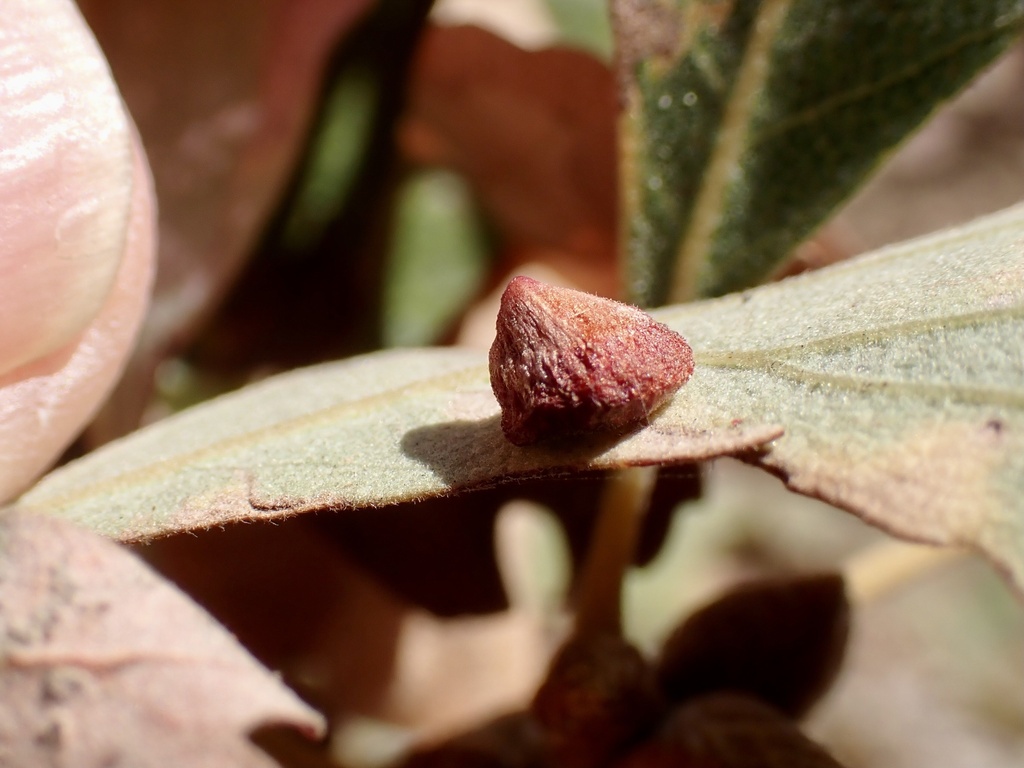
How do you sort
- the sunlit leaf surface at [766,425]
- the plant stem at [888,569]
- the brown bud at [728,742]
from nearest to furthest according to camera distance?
the sunlit leaf surface at [766,425], the brown bud at [728,742], the plant stem at [888,569]

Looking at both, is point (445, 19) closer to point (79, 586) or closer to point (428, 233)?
point (428, 233)

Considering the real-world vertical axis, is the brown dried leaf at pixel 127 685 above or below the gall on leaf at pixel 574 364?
below

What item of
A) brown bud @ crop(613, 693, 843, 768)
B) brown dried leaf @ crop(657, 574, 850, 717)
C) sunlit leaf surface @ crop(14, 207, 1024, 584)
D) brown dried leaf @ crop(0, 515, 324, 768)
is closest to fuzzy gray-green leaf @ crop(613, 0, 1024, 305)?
sunlit leaf surface @ crop(14, 207, 1024, 584)

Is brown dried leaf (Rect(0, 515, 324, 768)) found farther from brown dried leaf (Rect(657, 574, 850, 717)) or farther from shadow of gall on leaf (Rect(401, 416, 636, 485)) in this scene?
brown dried leaf (Rect(657, 574, 850, 717))

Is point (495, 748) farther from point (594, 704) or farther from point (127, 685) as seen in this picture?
point (127, 685)

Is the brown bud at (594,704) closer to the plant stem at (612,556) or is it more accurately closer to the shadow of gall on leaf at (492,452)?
the plant stem at (612,556)

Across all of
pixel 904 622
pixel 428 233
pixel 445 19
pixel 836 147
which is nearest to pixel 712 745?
pixel 836 147

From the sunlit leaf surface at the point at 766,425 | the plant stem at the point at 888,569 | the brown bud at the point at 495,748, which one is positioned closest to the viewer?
the sunlit leaf surface at the point at 766,425

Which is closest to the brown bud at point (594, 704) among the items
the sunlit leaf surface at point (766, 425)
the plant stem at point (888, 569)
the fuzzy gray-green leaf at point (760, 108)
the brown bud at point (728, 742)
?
the brown bud at point (728, 742)
